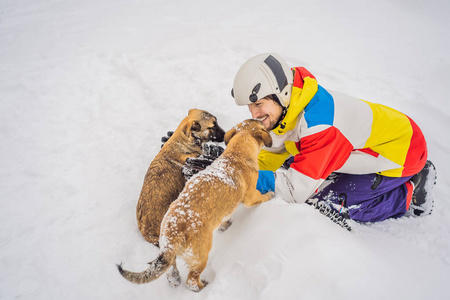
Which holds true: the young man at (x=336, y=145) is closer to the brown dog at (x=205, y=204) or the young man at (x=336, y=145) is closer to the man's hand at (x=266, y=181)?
the man's hand at (x=266, y=181)

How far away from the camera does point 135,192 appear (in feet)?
11.4

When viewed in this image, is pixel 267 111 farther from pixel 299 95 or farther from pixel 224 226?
pixel 224 226

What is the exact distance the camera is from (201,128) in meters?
3.69

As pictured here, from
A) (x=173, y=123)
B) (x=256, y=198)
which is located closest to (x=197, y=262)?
(x=256, y=198)

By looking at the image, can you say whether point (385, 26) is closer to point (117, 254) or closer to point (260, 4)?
point (260, 4)

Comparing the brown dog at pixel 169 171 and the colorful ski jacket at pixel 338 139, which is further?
the brown dog at pixel 169 171

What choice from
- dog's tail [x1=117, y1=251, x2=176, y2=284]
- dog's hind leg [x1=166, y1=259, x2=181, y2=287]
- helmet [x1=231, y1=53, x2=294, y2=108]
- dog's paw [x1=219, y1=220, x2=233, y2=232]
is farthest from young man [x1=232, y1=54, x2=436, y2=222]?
dog's tail [x1=117, y1=251, x2=176, y2=284]

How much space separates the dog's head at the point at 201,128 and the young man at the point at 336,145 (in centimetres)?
90

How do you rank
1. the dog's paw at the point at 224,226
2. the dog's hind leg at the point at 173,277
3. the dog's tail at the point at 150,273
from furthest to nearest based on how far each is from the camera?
the dog's paw at the point at 224,226 < the dog's hind leg at the point at 173,277 < the dog's tail at the point at 150,273

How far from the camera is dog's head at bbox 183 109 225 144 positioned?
3602mm

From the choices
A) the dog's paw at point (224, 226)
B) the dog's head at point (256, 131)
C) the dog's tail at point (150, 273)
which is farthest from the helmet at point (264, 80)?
the dog's tail at point (150, 273)

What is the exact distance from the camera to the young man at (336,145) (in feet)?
8.25

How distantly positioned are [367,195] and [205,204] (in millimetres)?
2071

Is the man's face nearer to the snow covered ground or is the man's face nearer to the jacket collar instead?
the jacket collar
